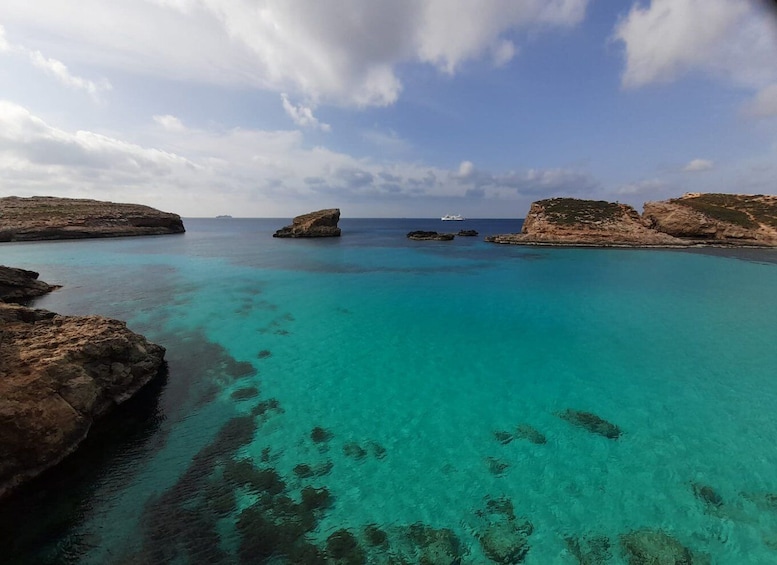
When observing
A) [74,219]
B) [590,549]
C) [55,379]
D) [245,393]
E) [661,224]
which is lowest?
[590,549]

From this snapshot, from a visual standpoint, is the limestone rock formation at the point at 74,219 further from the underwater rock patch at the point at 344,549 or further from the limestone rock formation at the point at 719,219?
the limestone rock formation at the point at 719,219

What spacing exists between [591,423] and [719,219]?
3916 inches

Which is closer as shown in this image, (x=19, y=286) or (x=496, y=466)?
(x=496, y=466)

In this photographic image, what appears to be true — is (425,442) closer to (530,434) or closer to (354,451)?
(354,451)

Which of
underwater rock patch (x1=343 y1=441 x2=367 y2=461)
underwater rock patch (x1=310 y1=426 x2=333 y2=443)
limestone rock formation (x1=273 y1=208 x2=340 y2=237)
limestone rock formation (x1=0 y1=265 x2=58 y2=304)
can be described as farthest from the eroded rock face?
limestone rock formation (x1=273 y1=208 x2=340 y2=237)

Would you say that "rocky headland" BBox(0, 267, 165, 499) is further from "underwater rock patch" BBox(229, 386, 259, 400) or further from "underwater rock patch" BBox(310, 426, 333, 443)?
"underwater rock patch" BBox(310, 426, 333, 443)

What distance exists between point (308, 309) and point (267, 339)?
658 centimetres

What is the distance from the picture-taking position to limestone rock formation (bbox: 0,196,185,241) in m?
76.9

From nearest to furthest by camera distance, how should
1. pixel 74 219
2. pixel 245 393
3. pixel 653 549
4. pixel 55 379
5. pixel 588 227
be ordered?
pixel 653 549, pixel 55 379, pixel 245 393, pixel 588 227, pixel 74 219

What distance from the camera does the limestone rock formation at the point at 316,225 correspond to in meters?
99.3

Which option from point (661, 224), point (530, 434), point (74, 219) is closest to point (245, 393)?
point (530, 434)

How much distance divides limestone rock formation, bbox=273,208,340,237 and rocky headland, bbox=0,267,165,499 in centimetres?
8577

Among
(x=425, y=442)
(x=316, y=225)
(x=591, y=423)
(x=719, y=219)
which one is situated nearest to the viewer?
(x=425, y=442)

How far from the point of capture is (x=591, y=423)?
1183cm
